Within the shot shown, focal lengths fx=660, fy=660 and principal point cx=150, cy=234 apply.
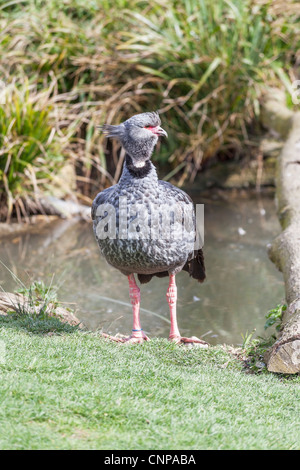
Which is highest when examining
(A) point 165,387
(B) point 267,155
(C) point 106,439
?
(C) point 106,439

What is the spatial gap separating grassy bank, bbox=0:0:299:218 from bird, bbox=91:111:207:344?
182 inches

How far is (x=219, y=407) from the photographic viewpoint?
3340 mm

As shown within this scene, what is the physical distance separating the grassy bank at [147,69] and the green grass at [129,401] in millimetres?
5338

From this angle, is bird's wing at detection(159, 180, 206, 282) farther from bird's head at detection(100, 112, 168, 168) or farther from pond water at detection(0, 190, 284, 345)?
pond water at detection(0, 190, 284, 345)

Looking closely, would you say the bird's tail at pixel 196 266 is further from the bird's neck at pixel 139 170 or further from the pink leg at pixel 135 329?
the bird's neck at pixel 139 170

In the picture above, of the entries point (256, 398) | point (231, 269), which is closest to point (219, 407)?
point (256, 398)

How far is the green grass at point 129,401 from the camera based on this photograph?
2.89m


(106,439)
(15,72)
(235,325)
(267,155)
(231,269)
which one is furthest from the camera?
(267,155)

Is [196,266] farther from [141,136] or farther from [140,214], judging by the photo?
[141,136]

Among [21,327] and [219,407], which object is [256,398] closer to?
[219,407]

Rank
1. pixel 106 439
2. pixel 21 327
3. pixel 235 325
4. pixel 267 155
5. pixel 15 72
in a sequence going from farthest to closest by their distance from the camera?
pixel 267 155, pixel 15 72, pixel 235 325, pixel 21 327, pixel 106 439

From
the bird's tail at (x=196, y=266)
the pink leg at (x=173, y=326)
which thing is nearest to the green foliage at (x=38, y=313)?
the pink leg at (x=173, y=326)

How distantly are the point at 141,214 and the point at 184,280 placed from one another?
9.42 ft

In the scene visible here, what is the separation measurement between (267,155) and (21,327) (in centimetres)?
681
